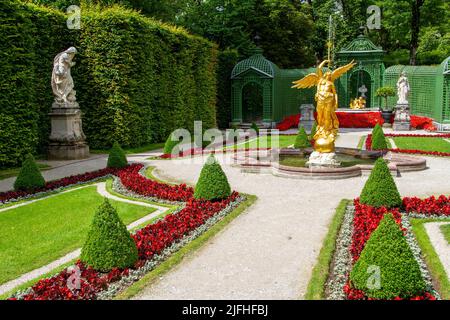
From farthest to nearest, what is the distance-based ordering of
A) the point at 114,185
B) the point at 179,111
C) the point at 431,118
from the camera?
the point at 431,118 → the point at 179,111 → the point at 114,185

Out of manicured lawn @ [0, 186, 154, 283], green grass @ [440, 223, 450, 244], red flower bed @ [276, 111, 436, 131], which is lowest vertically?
green grass @ [440, 223, 450, 244]

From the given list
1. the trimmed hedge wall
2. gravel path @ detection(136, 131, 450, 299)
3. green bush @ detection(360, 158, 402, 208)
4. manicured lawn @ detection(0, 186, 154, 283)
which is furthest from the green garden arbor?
manicured lawn @ detection(0, 186, 154, 283)

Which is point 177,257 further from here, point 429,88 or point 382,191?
point 429,88

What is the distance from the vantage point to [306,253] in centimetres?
746

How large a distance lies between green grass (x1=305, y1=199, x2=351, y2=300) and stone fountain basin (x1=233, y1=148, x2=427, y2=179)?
4165 millimetres

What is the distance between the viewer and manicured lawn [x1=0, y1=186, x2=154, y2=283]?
293 inches

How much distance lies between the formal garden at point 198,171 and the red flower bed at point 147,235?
0.04 m

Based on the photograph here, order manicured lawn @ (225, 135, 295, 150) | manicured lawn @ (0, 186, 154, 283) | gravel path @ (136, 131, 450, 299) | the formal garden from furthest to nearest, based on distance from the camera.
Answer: manicured lawn @ (225, 135, 295, 150) → manicured lawn @ (0, 186, 154, 283) → the formal garden → gravel path @ (136, 131, 450, 299)

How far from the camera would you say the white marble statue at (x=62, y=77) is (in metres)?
18.8

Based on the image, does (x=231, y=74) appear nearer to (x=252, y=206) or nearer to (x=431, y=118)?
(x=431, y=118)

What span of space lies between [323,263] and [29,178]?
29.5 feet

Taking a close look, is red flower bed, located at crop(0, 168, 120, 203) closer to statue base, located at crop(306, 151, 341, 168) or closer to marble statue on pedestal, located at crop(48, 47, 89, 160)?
marble statue on pedestal, located at crop(48, 47, 89, 160)

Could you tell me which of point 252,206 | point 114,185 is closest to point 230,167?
point 114,185
